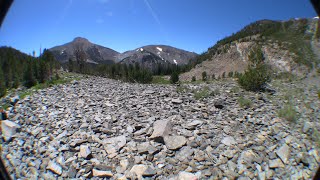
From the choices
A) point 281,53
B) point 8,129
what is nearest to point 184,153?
point 8,129

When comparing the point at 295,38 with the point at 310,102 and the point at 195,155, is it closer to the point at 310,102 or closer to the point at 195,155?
the point at 310,102

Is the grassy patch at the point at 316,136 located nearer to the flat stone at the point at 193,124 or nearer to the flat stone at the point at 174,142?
the flat stone at the point at 193,124

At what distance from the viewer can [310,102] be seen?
7.59 m

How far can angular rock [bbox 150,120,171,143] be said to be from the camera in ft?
15.9

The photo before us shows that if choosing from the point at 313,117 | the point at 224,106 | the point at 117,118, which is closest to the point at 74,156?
the point at 117,118

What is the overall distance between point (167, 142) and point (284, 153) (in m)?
2.77

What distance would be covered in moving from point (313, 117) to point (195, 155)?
478 cm

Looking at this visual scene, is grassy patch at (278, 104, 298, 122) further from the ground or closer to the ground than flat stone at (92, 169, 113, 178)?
further from the ground

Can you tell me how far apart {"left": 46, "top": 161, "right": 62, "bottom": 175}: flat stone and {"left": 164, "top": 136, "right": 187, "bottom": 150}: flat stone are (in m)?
2.65

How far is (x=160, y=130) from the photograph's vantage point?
5.10 m

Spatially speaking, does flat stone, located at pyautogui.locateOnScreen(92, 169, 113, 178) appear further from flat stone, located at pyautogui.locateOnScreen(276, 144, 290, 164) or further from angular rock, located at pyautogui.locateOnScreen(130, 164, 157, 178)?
flat stone, located at pyautogui.locateOnScreen(276, 144, 290, 164)

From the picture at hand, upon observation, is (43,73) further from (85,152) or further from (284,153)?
(284,153)

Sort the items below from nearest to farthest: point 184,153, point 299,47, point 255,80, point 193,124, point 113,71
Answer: point 184,153 < point 193,124 < point 255,80 < point 299,47 < point 113,71

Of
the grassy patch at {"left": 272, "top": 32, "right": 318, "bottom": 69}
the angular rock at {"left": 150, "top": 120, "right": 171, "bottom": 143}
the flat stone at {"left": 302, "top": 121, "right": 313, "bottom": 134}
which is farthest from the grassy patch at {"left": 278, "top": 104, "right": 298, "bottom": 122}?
the grassy patch at {"left": 272, "top": 32, "right": 318, "bottom": 69}
